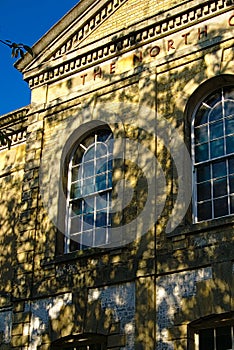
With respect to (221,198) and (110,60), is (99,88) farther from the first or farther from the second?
(221,198)

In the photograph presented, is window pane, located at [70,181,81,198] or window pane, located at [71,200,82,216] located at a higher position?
window pane, located at [70,181,81,198]

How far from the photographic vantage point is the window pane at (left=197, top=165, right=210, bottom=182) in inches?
559

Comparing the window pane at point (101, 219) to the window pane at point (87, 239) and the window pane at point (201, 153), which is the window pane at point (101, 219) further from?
the window pane at point (201, 153)

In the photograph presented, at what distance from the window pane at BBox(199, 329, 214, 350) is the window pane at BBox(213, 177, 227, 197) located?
2.67m

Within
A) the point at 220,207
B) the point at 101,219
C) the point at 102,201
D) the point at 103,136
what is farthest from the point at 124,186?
the point at 220,207

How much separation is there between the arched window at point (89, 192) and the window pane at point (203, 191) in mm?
2138

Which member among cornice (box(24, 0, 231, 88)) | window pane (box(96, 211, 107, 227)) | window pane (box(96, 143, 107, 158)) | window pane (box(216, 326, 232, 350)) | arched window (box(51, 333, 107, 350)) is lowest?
window pane (box(216, 326, 232, 350))

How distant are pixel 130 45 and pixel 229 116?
3297 millimetres

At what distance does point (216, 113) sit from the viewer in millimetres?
14609

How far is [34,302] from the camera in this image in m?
15.3

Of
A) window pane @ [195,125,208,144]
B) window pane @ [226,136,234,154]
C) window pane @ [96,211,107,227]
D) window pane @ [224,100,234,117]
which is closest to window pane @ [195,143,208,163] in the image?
window pane @ [195,125,208,144]

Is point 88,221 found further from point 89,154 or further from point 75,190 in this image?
point 89,154

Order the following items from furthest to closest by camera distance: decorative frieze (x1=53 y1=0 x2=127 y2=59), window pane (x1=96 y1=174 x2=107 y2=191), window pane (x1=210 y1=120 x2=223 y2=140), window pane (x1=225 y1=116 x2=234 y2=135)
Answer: decorative frieze (x1=53 y1=0 x2=127 y2=59), window pane (x1=96 y1=174 x2=107 y2=191), window pane (x1=210 y1=120 x2=223 y2=140), window pane (x1=225 y1=116 x2=234 y2=135)

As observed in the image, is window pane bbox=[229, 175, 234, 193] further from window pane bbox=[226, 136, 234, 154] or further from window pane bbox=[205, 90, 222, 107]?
window pane bbox=[205, 90, 222, 107]
